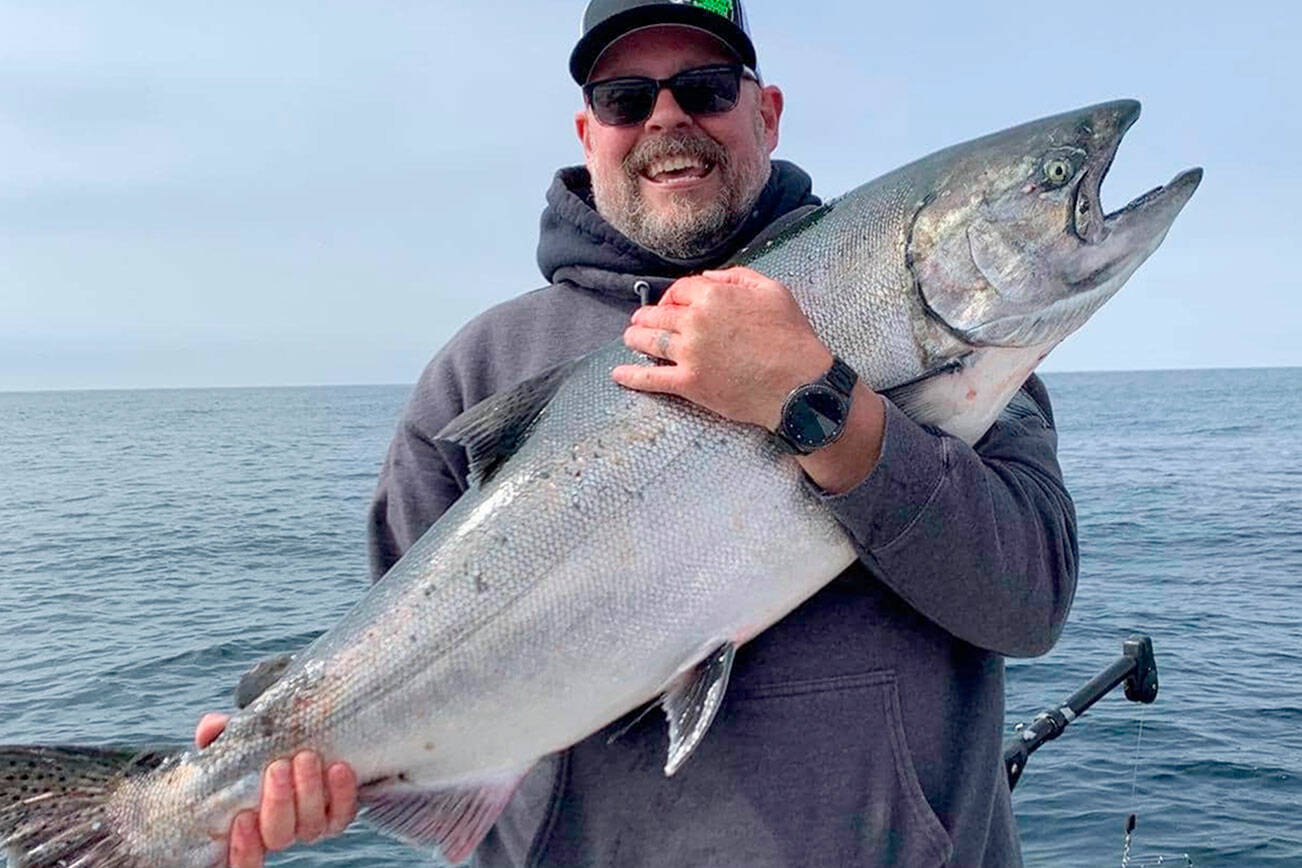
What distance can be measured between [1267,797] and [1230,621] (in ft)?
19.0

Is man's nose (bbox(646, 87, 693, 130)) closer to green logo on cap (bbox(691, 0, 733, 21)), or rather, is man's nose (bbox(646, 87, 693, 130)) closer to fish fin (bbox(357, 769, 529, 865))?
green logo on cap (bbox(691, 0, 733, 21))

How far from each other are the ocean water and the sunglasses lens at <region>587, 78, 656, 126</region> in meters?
6.59

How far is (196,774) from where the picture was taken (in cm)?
287

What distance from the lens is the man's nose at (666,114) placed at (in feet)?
10.7

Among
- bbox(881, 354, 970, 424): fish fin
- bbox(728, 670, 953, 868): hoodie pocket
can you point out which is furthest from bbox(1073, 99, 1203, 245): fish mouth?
bbox(728, 670, 953, 868): hoodie pocket

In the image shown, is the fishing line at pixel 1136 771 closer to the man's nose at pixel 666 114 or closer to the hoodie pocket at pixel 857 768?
the hoodie pocket at pixel 857 768

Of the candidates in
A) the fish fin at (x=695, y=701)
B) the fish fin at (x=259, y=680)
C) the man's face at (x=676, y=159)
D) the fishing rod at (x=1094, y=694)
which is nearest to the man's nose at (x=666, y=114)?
the man's face at (x=676, y=159)

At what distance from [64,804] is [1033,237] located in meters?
2.82

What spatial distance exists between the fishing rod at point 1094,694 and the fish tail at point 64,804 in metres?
4.28

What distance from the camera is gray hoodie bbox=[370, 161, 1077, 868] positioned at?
2.59 m

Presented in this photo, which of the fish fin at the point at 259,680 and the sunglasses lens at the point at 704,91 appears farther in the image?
the sunglasses lens at the point at 704,91

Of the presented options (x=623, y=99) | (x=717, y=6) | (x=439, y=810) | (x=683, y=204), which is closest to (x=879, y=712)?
(x=439, y=810)

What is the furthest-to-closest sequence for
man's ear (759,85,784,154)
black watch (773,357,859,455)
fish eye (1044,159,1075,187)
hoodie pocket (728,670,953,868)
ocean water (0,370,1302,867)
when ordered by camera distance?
ocean water (0,370,1302,867) → man's ear (759,85,784,154) → fish eye (1044,159,1075,187) → hoodie pocket (728,670,953,868) → black watch (773,357,859,455)

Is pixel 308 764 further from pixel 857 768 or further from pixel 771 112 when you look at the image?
pixel 771 112
